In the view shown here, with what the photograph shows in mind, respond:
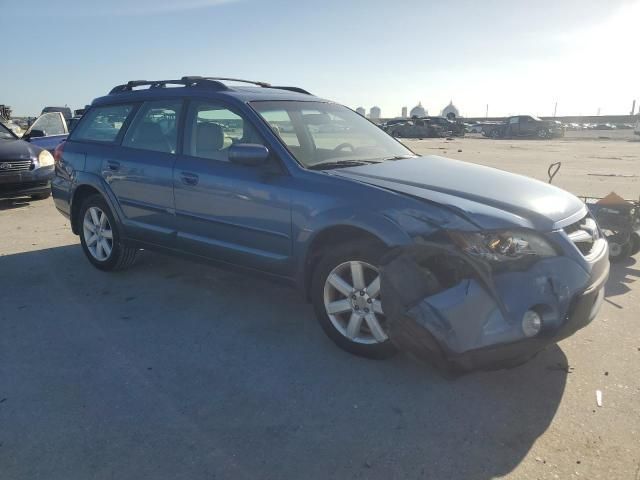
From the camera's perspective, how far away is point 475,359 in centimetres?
273

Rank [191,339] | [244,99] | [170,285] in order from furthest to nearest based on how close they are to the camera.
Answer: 1. [170,285]
2. [244,99]
3. [191,339]

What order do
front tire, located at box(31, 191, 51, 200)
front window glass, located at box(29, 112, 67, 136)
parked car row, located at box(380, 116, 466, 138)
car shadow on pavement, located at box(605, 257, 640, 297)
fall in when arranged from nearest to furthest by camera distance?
car shadow on pavement, located at box(605, 257, 640, 297) < front tire, located at box(31, 191, 51, 200) < front window glass, located at box(29, 112, 67, 136) < parked car row, located at box(380, 116, 466, 138)

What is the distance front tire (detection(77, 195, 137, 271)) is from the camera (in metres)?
5.10

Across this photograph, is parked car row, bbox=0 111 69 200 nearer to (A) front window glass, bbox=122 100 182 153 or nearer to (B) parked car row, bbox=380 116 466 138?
(A) front window glass, bbox=122 100 182 153

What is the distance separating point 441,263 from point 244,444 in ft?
4.64

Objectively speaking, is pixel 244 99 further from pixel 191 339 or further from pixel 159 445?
pixel 159 445

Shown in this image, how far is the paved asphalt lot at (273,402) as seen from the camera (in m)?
2.43

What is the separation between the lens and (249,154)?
3641 millimetres

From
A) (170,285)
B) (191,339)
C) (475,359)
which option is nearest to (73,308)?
(170,285)

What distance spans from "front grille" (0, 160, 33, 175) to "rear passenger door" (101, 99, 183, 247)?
4.64 metres

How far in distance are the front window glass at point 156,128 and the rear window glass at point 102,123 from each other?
228 millimetres

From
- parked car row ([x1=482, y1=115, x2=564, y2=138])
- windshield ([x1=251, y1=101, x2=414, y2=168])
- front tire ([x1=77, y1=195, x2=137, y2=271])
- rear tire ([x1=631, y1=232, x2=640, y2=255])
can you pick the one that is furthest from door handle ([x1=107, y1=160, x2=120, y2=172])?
parked car row ([x1=482, y1=115, x2=564, y2=138])

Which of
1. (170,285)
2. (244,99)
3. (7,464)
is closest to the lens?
(7,464)

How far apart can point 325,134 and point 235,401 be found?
2.34 meters
